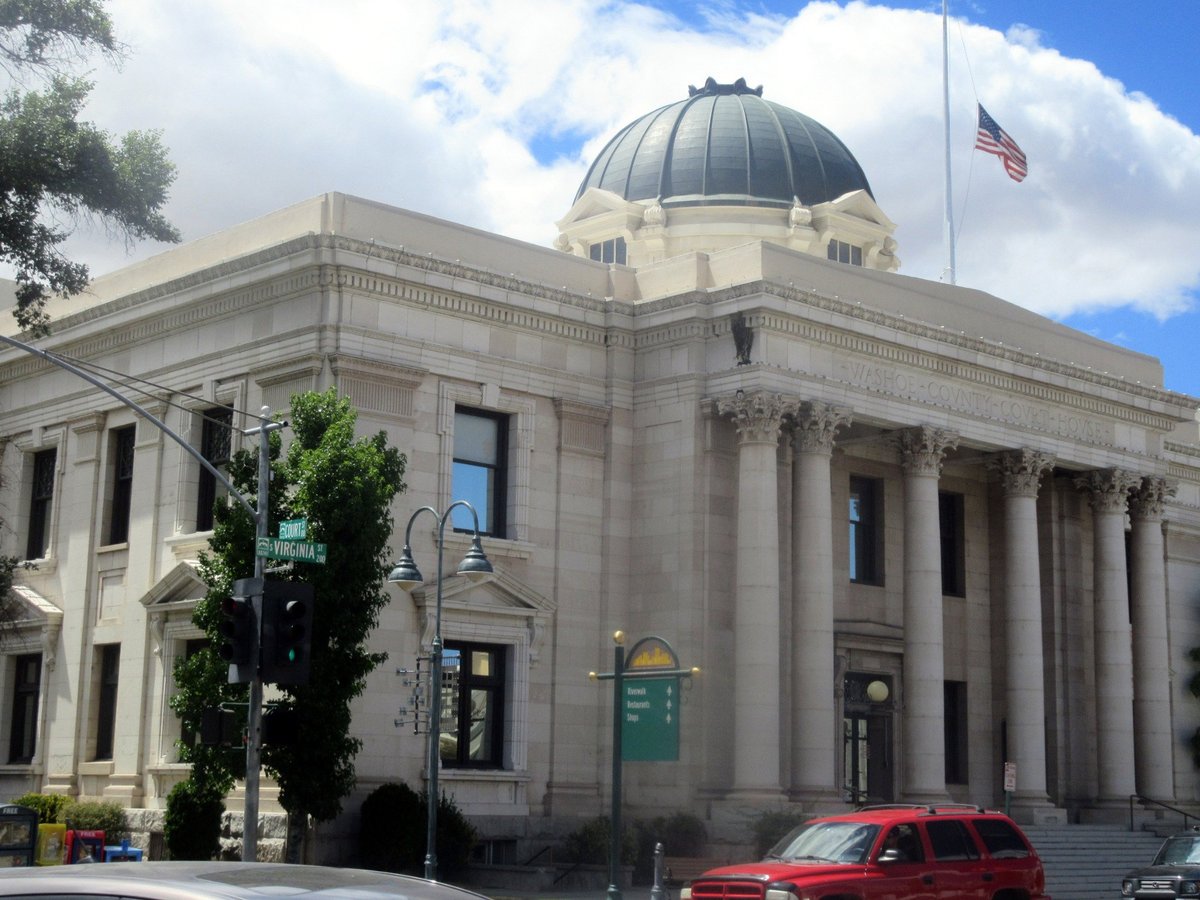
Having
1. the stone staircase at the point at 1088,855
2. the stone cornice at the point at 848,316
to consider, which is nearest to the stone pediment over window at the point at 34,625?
the stone cornice at the point at 848,316

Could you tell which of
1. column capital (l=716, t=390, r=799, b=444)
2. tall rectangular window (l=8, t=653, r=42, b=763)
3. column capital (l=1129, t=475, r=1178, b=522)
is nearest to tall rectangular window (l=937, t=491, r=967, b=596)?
column capital (l=1129, t=475, r=1178, b=522)

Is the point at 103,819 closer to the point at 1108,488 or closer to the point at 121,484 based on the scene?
the point at 121,484

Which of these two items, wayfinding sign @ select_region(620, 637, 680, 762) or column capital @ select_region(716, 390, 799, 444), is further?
column capital @ select_region(716, 390, 799, 444)

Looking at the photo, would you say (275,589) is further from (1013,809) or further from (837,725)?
(1013,809)

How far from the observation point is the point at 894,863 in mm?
20172

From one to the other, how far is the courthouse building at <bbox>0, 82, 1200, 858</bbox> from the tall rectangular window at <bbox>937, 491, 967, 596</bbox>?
0.09 metres

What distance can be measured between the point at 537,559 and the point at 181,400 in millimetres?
8355

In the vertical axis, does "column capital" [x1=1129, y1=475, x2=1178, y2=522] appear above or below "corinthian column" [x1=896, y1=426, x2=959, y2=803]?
above

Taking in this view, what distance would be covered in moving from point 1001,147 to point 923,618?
556 inches

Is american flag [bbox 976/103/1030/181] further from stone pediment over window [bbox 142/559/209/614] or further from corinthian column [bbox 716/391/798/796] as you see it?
stone pediment over window [bbox 142/559/209/614]

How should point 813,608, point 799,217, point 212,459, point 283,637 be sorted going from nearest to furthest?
point 283,637
point 813,608
point 212,459
point 799,217

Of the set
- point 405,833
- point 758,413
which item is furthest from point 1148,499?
point 405,833

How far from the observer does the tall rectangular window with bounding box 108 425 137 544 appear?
126 ft

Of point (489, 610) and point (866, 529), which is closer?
point (489, 610)
